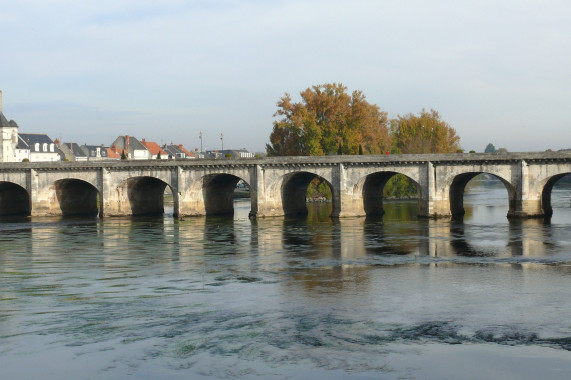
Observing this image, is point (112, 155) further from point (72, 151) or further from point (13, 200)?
point (13, 200)

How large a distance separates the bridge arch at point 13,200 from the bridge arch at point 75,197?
5339 mm

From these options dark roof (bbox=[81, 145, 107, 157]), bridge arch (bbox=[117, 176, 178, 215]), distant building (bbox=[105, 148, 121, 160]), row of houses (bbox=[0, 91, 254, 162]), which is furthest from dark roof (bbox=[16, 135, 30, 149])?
bridge arch (bbox=[117, 176, 178, 215])

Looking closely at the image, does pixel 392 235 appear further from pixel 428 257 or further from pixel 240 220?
pixel 240 220

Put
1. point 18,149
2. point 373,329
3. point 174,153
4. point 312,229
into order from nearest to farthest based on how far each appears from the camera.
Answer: point 373,329 < point 312,229 < point 18,149 < point 174,153

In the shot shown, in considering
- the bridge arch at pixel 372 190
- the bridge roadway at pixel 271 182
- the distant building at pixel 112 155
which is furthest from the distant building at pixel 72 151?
the bridge arch at pixel 372 190

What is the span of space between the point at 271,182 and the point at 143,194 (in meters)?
18.9

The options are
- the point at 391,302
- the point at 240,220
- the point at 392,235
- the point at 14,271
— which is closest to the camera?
the point at 391,302

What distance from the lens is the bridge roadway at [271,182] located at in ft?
A: 221

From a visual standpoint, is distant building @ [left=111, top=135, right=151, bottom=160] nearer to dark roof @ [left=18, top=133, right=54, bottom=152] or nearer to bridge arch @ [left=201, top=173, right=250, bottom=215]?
dark roof @ [left=18, top=133, right=54, bottom=152]

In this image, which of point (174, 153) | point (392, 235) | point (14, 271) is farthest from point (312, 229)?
point (174, 153)

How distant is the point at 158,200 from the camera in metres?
87.8

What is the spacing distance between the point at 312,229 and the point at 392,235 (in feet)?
29.7

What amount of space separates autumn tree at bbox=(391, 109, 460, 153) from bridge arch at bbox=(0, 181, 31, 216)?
57.0 metres

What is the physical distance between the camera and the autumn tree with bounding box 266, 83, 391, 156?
324ft
